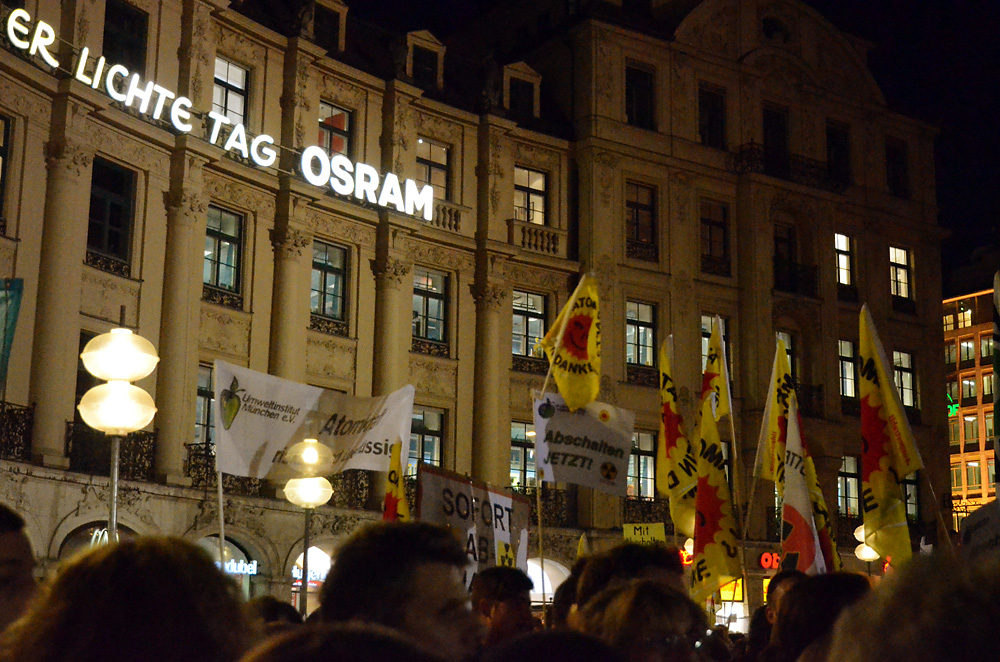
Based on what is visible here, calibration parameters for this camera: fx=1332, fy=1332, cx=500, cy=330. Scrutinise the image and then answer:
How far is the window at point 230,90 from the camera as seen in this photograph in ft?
87.7

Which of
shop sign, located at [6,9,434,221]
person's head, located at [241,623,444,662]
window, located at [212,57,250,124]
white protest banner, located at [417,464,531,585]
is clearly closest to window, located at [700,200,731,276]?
shop sign, located at [6,9,434,221]

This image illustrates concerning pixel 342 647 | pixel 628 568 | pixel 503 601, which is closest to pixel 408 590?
pixel 342 647

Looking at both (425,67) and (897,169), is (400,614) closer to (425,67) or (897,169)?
(425,67)

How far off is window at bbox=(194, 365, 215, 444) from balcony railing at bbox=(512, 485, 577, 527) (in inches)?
302

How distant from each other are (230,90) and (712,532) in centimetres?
1632

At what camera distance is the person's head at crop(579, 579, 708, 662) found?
4699 millimetres

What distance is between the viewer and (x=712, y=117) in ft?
116

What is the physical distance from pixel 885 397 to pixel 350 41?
62.4 ft

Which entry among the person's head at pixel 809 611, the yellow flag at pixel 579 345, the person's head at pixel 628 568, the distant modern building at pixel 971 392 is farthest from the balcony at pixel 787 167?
the distant modern building at pixel 971 392

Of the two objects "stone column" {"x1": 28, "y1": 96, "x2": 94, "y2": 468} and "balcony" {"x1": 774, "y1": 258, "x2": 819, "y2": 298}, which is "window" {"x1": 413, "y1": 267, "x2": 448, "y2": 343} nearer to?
"stone column" {"x1": 28, "y1": 96, "x2": 94, "y2": 468}

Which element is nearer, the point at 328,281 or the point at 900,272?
the point at 328,281

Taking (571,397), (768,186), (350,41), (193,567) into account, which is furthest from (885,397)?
(768,186)

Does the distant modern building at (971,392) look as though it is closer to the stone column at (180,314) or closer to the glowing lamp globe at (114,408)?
the stone column at (180,314)

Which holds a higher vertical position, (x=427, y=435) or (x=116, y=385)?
(x=427, y=435)
